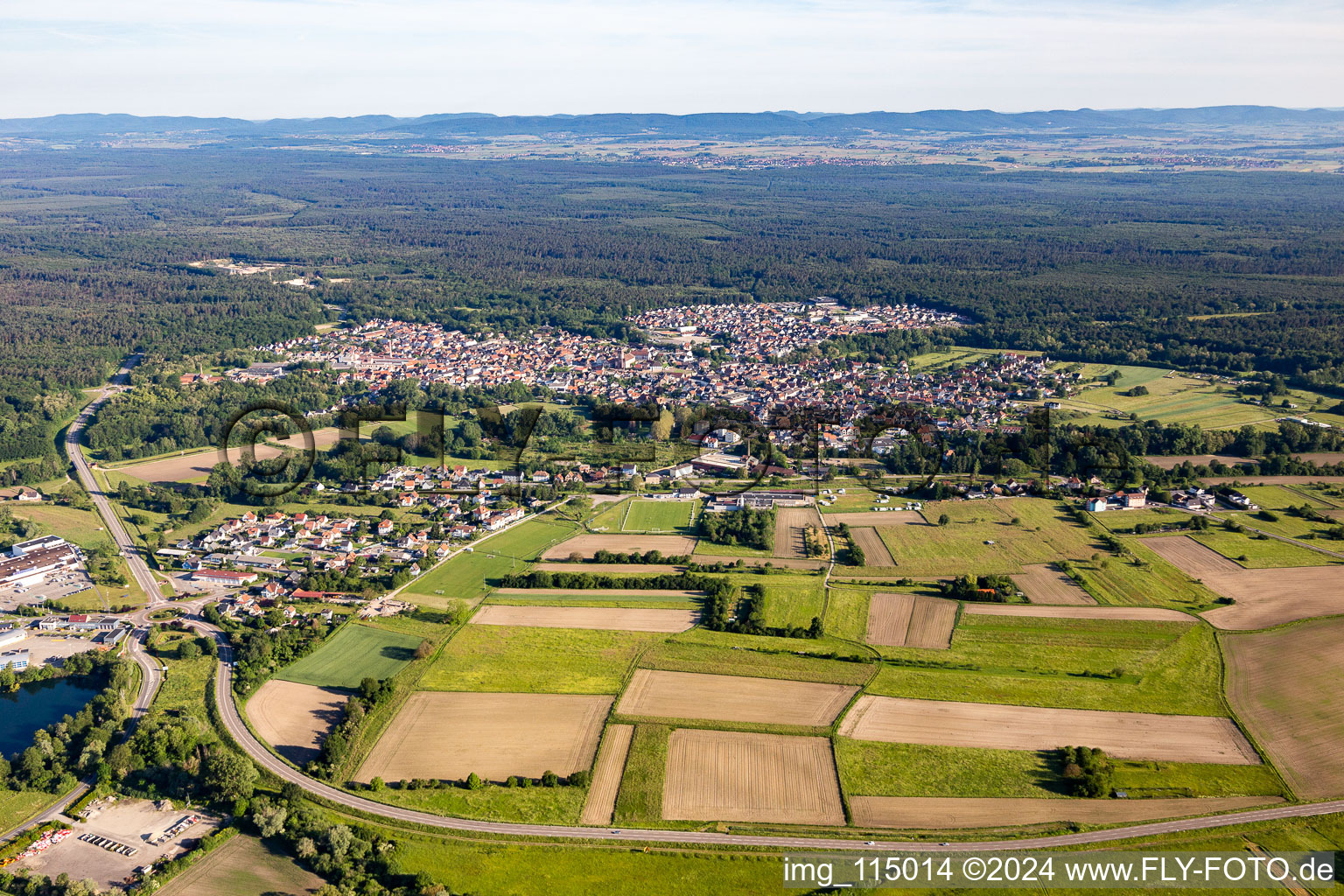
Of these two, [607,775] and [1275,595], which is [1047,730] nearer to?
[607,775]

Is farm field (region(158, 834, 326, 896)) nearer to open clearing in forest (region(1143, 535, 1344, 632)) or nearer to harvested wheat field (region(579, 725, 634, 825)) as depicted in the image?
harvested wheat field (region(579, 725, 634, 825))

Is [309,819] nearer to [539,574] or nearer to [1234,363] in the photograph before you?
[539,574]

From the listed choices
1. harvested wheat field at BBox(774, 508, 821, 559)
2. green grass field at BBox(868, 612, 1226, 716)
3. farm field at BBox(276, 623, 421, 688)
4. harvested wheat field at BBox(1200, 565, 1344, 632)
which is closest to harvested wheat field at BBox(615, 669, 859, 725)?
green grass field at BBox(868, 612, 1226, 716)

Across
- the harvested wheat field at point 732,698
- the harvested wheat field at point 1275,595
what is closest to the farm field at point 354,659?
the harvested wheat field at point 732,698

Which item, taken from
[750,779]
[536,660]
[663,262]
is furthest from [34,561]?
[663,262]

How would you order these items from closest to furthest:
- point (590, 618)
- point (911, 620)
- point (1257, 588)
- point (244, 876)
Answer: point (244, 876) < point (911, 620) < point (590, 618) < point (1257, 588)
